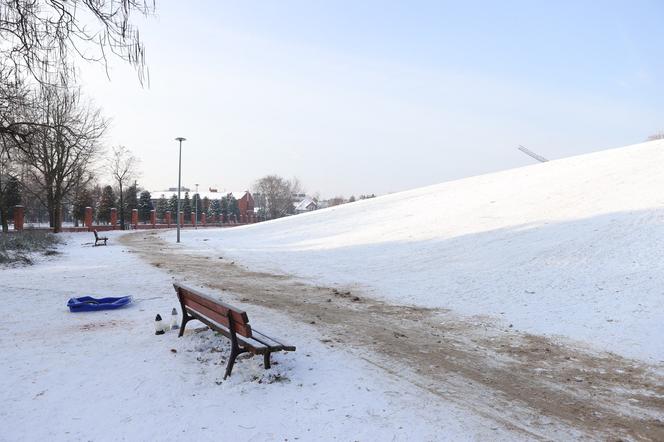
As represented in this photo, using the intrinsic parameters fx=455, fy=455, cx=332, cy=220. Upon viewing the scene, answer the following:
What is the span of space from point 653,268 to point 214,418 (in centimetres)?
1083

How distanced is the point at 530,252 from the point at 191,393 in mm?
11895

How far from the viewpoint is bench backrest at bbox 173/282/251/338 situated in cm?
505

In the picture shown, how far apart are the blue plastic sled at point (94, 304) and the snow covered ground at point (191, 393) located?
3.52ft

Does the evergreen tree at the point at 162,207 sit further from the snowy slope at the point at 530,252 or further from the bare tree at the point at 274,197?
the snowy slope at the point at 530,252

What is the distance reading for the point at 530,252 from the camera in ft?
46.0

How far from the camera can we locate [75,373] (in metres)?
5.57

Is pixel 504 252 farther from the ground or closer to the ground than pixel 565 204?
closer to the ground

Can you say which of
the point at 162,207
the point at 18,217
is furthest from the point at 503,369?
the point at 162,207

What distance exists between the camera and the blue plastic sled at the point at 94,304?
9031 mm

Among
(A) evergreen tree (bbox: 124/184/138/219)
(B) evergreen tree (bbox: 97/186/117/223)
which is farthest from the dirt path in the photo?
(A) evergreen tree (bbox: 124/184/138/219)

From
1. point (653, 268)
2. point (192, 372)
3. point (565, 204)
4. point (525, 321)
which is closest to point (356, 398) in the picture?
point (192, 372)

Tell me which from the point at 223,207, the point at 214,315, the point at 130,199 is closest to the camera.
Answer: the point at 214,315

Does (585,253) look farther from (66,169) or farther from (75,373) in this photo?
(66,169)

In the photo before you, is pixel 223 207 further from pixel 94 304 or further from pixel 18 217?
pixel 94 304
